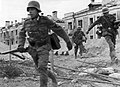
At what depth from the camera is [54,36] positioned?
528 centimetres

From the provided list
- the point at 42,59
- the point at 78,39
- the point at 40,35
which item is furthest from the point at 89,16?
the point at 42,59

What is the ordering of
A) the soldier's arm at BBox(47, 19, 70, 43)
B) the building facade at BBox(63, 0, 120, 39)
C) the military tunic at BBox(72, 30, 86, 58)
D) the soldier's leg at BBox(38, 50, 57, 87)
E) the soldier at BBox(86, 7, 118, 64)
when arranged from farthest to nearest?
1. the building facade at BBox(63, 0, 120, 39)
2. the military tunic at BBox(72, 30, 86, 58)
3. the soldier at BBox(86, 7, 118, 64)
4. the soldier's arm at BBox(47, 19, 70, 43)
5. the soldier's leg at BBox(38, 50, 57, 87)

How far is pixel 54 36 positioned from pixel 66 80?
1.89 metres

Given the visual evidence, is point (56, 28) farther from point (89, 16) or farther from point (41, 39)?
point (89, 16)

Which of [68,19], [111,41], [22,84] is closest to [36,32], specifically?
[22,84]

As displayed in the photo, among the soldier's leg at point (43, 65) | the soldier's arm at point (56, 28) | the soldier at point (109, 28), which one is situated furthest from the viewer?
the soldier at point (109, 28)

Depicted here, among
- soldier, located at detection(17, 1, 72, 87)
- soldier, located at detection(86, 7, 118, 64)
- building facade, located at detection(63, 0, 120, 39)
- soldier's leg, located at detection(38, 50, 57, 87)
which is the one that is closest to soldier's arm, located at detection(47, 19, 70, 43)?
soldier, located at detection(17, 1, 72, 87)

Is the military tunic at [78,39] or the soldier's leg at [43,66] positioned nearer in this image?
the soldier's leg at [43,66]

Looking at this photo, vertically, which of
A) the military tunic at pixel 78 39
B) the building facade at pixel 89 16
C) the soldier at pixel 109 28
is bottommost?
the military tunic at pixel 78 39

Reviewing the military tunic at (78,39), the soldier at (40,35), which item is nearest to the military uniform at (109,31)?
the soldier at (40,35)

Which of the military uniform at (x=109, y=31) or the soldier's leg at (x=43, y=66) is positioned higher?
the military uniform at (x=109, y=31)

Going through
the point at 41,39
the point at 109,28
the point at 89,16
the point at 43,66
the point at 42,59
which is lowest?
the point at 43,66

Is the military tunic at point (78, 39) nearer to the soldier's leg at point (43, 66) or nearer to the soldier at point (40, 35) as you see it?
the soldier at point (40, 35)

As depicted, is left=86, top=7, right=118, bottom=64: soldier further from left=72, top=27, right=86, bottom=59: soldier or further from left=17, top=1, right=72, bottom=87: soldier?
left=72, top=27, right=86, bottom=59: soldier
